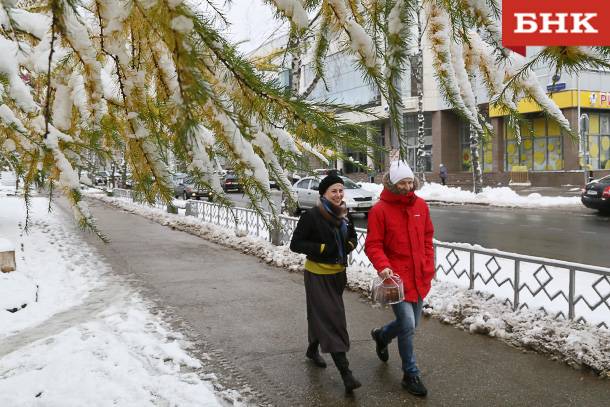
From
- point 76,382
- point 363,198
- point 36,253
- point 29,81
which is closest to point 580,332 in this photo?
point 76,382

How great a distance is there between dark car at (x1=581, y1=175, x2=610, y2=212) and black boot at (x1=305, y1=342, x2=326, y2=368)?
15.3m

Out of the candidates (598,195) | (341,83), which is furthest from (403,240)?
(598,195)

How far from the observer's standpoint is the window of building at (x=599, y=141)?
1247 inches

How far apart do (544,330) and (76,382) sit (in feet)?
13.7

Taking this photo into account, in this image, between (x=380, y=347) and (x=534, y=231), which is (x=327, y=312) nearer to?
(x=380, y=347)

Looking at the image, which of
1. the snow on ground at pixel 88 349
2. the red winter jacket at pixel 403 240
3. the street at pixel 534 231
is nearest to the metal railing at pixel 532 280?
the red winter jacket at pixel 403 240

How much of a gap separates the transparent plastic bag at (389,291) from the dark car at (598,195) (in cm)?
1546

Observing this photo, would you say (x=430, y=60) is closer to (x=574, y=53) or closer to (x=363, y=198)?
(x=574, y=53)

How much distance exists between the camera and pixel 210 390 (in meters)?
4.00

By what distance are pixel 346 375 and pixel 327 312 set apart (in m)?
0.50

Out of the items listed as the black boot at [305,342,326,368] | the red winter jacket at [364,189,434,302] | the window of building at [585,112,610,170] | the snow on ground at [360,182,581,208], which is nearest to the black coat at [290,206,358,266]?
the red winter jacket at [364,189,434,302]

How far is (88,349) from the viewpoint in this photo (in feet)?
15.5

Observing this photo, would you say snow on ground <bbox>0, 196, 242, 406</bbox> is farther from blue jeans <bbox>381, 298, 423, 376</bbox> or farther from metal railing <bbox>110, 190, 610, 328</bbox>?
metal railing <bbox>110, 190, 610, 328</bbox>

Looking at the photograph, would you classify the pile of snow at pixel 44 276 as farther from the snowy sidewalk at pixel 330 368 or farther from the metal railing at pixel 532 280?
the metal railing at pixel 532 280
